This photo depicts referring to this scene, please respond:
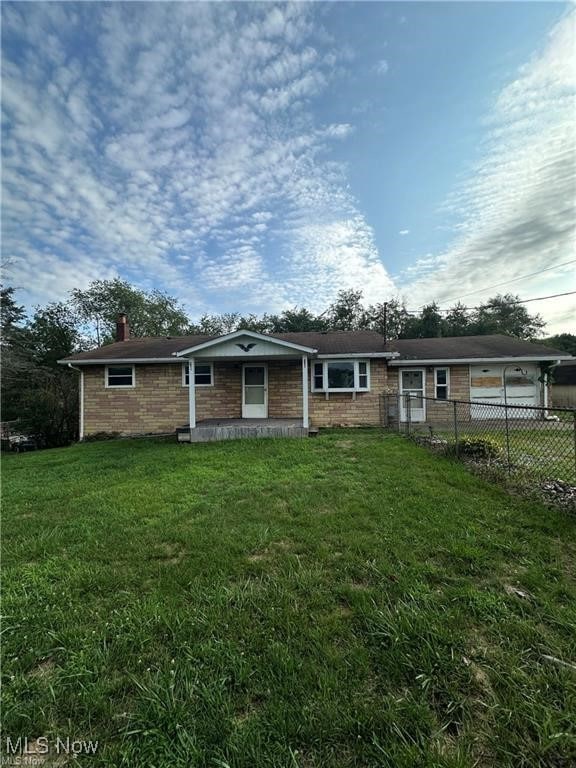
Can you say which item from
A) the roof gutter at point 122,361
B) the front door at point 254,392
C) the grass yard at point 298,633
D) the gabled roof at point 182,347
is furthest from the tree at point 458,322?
the grass yard at point 298,633

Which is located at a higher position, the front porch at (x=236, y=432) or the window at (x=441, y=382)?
the window at (x=441, y=382)

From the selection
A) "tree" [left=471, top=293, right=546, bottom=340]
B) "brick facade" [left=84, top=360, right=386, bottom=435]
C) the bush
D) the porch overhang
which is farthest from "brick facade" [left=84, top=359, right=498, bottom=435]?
"tree" [left=471, top=293, right=546, bottom=340]

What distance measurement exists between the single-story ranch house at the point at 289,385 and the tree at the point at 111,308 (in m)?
20.5

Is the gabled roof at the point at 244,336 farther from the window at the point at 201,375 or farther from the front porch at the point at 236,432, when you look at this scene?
the front porch at the point at 236,432

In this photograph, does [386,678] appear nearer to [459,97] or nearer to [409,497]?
[409,497]

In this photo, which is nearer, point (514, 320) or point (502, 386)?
point (502, 386)

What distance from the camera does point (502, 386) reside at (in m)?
12.6

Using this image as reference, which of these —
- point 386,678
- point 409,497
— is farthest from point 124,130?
point 386,678

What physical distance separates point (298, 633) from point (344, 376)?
10461mm

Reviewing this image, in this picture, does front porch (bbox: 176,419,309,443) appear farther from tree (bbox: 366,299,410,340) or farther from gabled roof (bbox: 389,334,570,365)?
tree (bbox: 366,299,410,340)

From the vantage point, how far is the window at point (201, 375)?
40.5 ft

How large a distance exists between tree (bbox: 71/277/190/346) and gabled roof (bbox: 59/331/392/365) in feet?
58.8

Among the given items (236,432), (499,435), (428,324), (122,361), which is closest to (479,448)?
(499,435)
